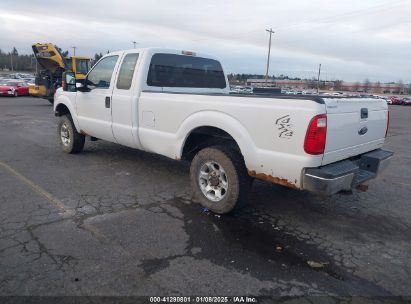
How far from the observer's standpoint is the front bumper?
3.47m

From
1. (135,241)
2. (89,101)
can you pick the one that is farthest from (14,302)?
(89,101)

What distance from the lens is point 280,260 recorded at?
3.38 m

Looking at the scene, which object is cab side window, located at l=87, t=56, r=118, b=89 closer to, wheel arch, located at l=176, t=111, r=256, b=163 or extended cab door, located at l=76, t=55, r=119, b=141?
extended cab door, located at l=76, t=55, r=119, b=141

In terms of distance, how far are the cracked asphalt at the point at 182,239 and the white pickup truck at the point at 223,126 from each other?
0.61 meters

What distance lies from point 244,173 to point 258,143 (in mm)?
486

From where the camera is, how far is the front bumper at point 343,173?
3.47m

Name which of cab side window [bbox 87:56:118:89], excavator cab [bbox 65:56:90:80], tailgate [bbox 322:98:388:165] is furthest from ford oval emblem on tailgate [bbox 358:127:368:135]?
excavator cab [bbox 65:56:90:80]

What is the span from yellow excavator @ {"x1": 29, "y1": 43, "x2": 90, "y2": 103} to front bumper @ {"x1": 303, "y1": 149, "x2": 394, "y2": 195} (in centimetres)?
1716

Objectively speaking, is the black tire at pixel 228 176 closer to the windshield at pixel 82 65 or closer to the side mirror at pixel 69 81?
the side mirror at pixel 69 81

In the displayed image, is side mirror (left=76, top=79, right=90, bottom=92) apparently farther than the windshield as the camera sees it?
No

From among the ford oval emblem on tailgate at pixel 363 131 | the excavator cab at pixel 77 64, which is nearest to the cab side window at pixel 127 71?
the ford oval emblem on tailgate at pixel 363 131

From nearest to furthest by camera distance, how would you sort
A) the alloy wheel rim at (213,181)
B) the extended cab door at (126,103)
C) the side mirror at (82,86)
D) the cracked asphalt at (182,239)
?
the cracked asphalt at (182,239), the alloy wheel rim at (213,181), the extended cab door at (126,103), the side mirror at (82,86)

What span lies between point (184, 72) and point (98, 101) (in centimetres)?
159

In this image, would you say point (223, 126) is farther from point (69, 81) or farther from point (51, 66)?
point (51, 66)
